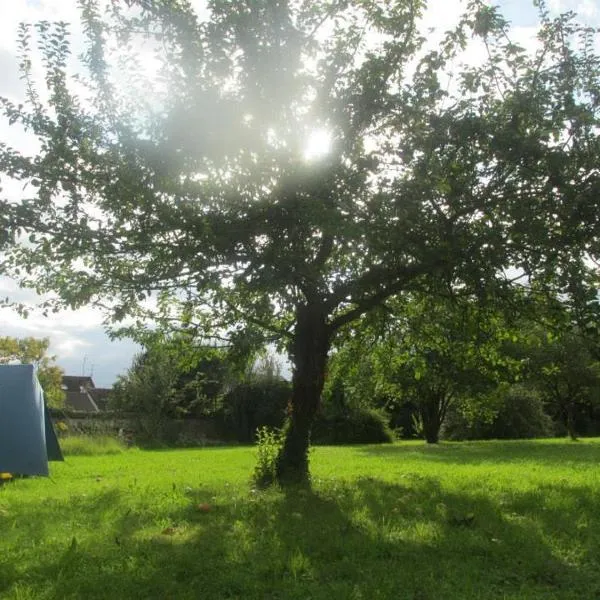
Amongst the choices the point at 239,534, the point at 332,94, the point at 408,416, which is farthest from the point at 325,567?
the point at 408,416

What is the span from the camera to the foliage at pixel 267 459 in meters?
10.5

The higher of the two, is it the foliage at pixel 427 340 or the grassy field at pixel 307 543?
the foliage at pixel 427 340

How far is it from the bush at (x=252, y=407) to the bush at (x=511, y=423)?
12261mm

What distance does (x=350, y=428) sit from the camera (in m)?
41.1

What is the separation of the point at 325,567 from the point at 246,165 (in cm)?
445

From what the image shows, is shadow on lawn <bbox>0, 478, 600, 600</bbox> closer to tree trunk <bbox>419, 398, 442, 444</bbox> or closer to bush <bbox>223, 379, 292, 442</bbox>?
tree trunk <bbox>419, 398, 442, 444</bbox>

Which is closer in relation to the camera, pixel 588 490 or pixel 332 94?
pixel 332 94

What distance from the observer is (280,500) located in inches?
350

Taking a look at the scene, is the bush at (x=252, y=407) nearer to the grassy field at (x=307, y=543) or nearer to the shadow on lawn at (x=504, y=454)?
the shadow on lawn at (x=504, y=454)

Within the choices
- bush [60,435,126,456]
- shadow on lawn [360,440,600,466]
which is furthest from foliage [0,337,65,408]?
shadow on lawn [360,440,600,466]

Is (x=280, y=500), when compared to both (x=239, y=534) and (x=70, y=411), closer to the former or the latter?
(x=239, y=534)

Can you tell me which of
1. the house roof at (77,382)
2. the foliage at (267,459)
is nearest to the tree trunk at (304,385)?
the foliage at (267,459)

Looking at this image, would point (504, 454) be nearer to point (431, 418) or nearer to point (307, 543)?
point (431, 418)

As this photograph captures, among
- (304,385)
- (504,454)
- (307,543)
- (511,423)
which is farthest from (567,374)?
(307,543)
